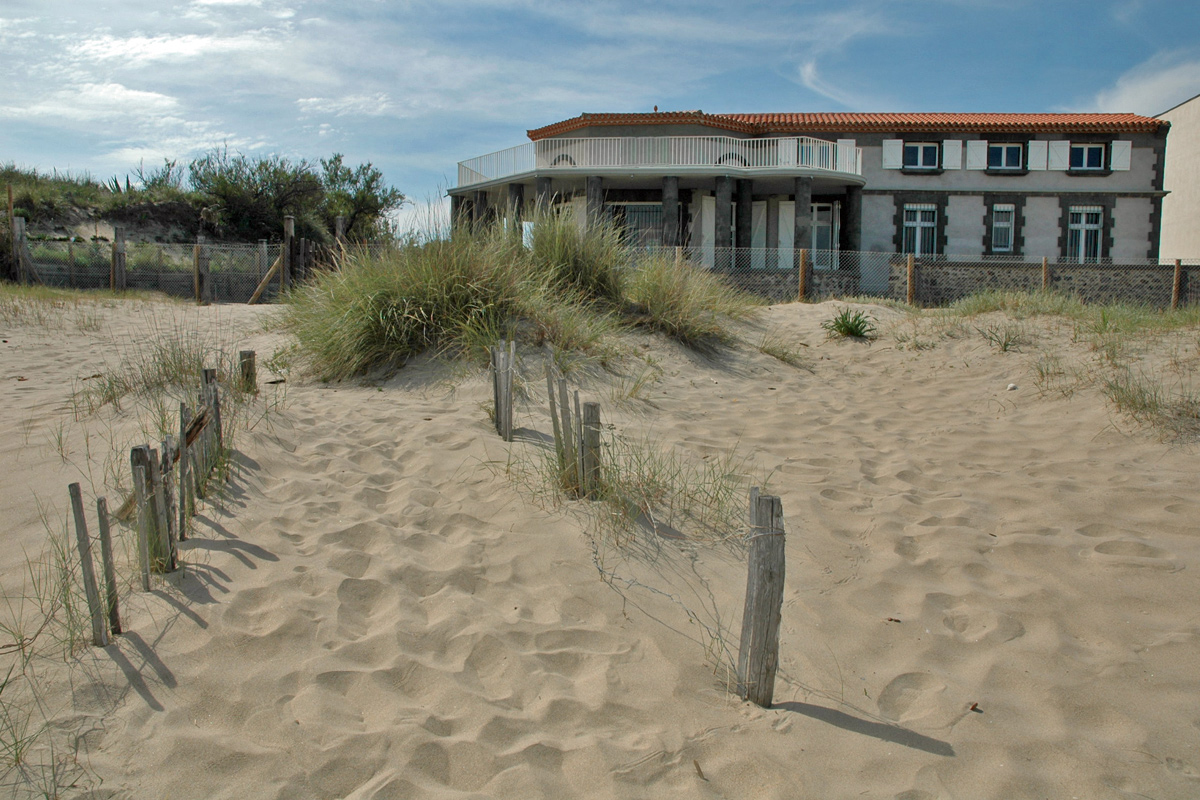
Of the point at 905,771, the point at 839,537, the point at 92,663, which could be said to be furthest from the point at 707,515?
the point at 92,663

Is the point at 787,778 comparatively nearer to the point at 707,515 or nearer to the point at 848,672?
the point at 848,672

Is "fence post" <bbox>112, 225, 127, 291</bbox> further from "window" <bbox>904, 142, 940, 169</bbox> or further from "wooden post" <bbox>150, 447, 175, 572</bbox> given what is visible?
"window" <bbox>904, 142, 940, 169</bbox>

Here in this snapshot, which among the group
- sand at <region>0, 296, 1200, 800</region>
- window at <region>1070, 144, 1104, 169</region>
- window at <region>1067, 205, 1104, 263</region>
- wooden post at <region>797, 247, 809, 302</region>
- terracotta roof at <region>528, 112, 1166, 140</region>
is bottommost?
sand at <region>0, 296, 1200, 800</region>

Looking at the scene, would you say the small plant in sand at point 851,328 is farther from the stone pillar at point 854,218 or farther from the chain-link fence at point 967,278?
the stone pillar at point 854,218

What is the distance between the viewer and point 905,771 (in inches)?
97.1

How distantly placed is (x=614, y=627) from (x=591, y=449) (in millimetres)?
1254

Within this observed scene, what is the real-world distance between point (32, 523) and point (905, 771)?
3.86 meters

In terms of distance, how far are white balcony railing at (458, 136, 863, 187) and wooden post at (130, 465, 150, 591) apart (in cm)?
1794

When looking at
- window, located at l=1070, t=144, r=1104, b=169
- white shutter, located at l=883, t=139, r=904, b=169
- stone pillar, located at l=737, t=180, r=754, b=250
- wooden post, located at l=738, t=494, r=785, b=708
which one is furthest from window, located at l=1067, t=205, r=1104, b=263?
wooden post, located at l=738, t=494, r=785, b=708

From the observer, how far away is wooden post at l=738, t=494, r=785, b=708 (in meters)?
2.67

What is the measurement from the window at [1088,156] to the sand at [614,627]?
2132cm

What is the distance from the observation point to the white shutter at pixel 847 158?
67.9 feet

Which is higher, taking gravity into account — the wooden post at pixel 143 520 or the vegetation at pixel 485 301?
the vegetation at pixel 485 301

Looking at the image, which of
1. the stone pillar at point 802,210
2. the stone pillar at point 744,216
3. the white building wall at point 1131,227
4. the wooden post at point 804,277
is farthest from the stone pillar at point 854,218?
the wooden post at point 804,277
